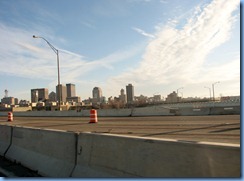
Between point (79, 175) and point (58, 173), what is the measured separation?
720 mm

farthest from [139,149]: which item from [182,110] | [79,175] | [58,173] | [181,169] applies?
[182,110]

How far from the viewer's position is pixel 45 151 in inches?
318

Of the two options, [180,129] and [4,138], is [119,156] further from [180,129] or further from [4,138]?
[180,129]

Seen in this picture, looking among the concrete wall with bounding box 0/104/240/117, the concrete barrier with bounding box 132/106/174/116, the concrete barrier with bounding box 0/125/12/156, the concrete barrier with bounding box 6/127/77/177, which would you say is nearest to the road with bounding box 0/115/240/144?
the concrete barrier with bounding box 6/127/77/177

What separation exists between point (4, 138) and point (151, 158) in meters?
7.00

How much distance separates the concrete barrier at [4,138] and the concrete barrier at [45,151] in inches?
16.8

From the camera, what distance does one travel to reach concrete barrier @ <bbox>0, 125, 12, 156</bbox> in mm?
10214

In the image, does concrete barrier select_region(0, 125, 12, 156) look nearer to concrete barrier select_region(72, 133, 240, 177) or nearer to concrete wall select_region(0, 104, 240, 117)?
concrete barrier select_region(72, 133, 240, 177)

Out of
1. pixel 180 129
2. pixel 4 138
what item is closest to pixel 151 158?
pixel 4 138

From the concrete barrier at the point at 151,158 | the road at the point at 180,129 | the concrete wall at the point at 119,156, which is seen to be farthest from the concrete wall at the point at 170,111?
the concrete barrier at the point at 151,158

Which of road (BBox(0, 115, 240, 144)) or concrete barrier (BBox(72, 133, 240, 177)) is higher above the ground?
concrete barrier (BBox(72, 133, 240, 177))

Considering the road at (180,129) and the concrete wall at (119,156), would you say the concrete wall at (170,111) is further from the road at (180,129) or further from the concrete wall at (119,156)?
the concrete wall at (119,156)

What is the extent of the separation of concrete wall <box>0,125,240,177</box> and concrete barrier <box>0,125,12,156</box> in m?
1.04

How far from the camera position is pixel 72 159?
23.1ft
